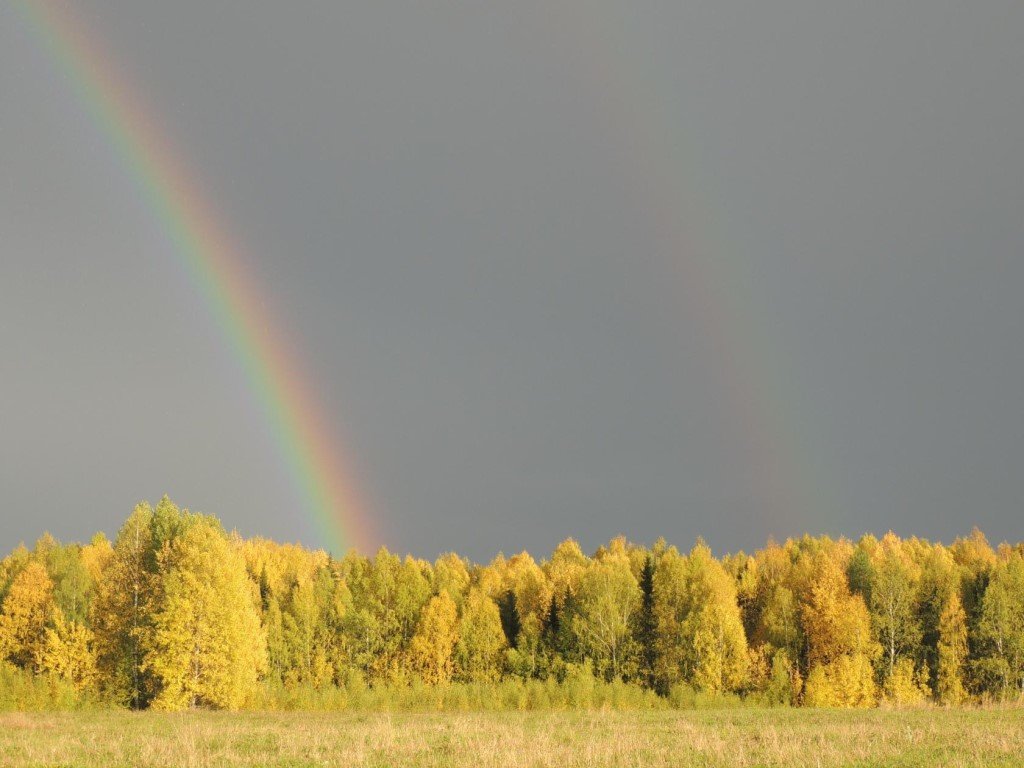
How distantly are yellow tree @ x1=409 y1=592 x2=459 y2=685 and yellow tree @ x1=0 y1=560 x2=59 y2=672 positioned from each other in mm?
36024

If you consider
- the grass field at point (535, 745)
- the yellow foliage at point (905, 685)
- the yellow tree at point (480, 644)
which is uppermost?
the yellow tree at point (480, 644)

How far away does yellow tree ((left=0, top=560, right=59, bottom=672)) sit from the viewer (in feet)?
301

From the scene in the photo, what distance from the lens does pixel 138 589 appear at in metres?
70.7

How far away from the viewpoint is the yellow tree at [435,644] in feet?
324

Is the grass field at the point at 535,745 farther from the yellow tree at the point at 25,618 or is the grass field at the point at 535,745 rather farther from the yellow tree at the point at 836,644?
the yellow tree at the point at 25,618

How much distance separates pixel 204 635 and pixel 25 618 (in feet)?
133

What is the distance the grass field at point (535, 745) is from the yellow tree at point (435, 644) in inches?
2312

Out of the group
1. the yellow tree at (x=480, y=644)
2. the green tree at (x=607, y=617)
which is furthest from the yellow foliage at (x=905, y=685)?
the yellow tree at (x=480, y=644)

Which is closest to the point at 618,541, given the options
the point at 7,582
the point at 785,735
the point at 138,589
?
the point at 7,582

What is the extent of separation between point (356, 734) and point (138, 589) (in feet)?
142

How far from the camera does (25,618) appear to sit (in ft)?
307

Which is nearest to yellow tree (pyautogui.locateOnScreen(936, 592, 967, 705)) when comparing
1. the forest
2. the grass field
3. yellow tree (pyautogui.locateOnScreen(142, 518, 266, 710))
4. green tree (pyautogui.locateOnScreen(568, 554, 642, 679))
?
the forest

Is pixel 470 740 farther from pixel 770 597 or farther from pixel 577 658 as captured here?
pixel 770 597

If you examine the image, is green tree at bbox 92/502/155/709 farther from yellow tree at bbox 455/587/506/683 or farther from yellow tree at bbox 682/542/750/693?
yellow tree at bbox 682/542/750/693
